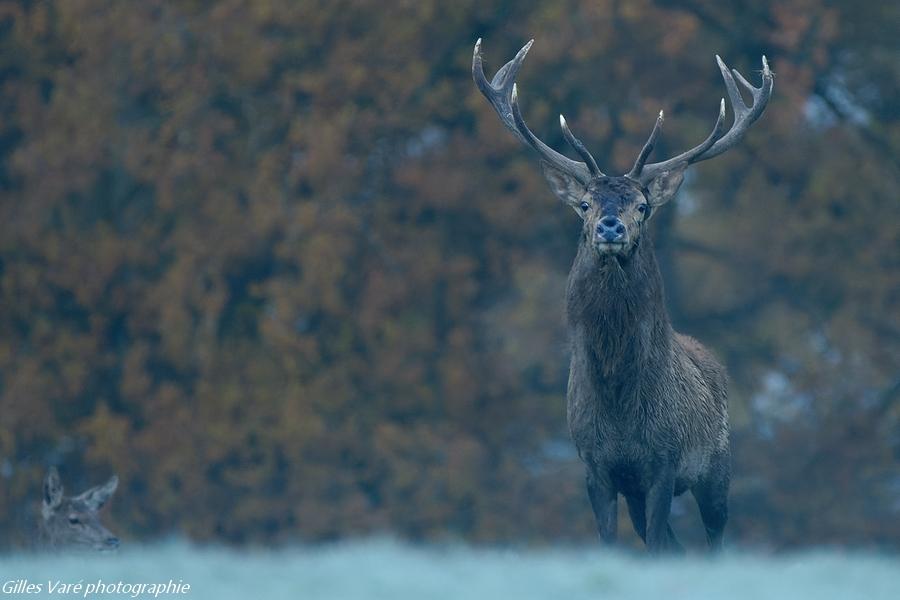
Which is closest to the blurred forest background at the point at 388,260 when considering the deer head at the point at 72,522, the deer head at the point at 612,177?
the deer head at the point at 72,522

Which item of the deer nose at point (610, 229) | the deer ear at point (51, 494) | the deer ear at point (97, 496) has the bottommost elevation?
the deer ear at point (97, 496)

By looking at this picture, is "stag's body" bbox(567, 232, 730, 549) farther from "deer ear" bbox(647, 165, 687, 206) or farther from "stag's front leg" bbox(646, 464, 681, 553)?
"deer ear" bbox(647, 165, 687, 206)

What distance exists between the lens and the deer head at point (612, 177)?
7996mm

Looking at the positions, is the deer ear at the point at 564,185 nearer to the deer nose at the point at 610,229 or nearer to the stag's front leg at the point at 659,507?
the deer nose at the point at 610,229

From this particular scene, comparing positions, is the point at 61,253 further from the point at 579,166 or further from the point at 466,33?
the point at 579,166

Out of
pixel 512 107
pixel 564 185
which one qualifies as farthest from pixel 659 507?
pixel 512 107

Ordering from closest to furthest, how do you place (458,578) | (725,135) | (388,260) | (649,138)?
1. (458,578)
2. (649,138)
3. (725,135)
4. (388,260)

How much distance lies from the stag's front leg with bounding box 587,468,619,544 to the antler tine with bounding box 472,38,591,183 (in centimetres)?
159

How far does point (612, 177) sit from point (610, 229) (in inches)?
17.1

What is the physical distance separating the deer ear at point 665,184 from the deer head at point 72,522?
3.74m

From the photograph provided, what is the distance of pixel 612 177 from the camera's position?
8.20 metres

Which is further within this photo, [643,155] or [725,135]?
[725,135]

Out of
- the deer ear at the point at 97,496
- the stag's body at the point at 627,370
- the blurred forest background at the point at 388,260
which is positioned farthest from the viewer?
the blurred forest background at the point at 388,260

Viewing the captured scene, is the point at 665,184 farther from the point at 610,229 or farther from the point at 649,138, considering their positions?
the point at 610,229
